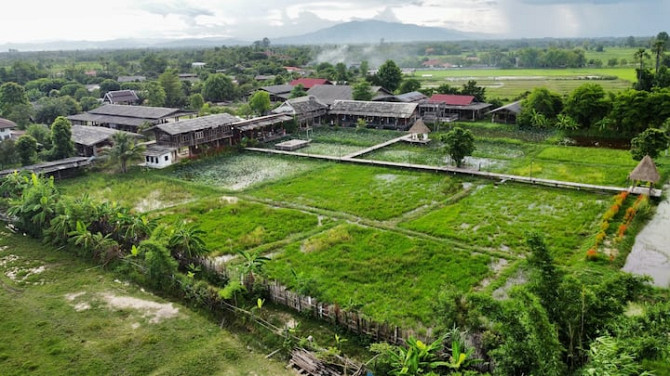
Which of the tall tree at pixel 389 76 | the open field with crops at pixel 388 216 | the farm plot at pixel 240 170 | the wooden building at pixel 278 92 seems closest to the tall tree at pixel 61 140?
the open field with crops at pixel 388 216

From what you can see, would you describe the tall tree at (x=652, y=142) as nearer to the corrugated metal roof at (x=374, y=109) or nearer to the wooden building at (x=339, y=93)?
the corrugated metal roof at (x=374, y=109)

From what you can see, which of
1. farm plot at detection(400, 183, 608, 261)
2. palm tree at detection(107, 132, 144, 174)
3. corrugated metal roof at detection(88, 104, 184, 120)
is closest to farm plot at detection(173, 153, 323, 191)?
palm tree at detection(107, 132, 144, 174)

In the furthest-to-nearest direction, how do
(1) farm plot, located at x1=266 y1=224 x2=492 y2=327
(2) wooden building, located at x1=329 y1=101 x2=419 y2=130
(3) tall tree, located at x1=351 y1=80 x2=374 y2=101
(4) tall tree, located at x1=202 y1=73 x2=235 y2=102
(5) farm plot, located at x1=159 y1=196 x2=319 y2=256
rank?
(4) tall tree, located at x1=202 y1=73 x2=235 y2=102 → (3) tall tree, located at x1=351 y1=80 x2=374 y2=101 → (2) wooden building, located at x1=329 y1=101 x2=419 y2=130 → (5) farm plot, located at x1=159 y1=196 x2=319 y2=256 → (1) farm plot, located at x1=266 y1=224 x2=492 y2=327

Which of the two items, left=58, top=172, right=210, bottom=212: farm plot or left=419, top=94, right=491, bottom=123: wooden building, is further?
left=419, top=94, right=491, bottom=123: wooden building

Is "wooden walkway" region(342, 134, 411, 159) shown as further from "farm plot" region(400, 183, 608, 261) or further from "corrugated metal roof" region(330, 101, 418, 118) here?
"farm plot" region(400, 183, 608, 261)

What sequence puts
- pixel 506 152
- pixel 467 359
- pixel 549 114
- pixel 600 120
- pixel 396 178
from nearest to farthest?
pixel 467 359 < pixel 396 178 < pixel 506 152 < pixel 600 120 < pixel 549 114

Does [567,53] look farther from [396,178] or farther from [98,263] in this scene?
[98,263]

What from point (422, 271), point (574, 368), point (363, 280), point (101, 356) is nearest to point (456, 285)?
point (422, 271)
